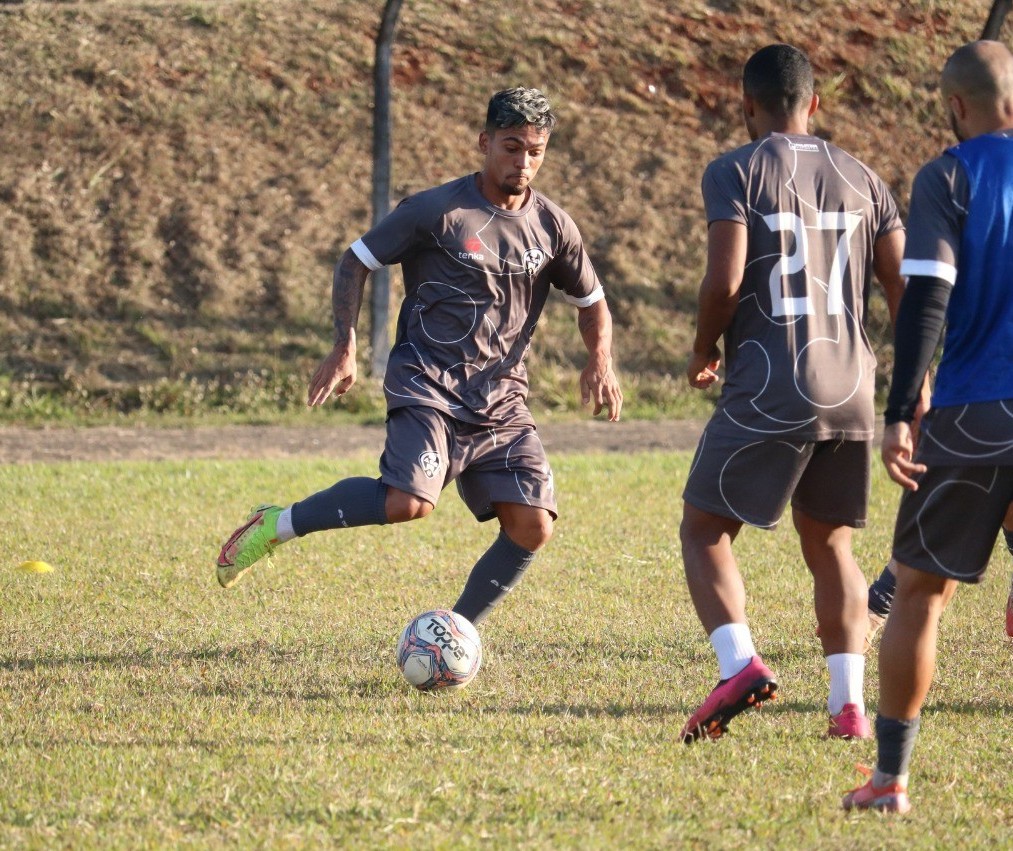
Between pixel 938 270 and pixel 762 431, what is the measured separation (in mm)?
1086

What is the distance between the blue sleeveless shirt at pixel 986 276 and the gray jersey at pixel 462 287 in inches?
86.7

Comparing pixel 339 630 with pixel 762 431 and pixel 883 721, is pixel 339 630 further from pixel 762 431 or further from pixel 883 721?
pixel 883 721

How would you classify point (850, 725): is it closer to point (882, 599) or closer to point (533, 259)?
point (882, 599)

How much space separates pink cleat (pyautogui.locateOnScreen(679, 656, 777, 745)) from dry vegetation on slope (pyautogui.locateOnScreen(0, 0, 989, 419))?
12364mm

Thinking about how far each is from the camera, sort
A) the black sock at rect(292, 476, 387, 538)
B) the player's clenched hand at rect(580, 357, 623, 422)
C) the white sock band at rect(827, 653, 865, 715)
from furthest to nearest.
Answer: the player's clenched hand at rect(580, 357, 623, 422) < the black sock at rect(292, 476, 387, 538) < the white sock band at rect(827, 653, 865, 715)

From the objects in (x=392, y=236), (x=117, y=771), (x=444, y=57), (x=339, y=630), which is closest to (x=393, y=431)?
(x=392, y=236)

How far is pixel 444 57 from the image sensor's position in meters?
22.6

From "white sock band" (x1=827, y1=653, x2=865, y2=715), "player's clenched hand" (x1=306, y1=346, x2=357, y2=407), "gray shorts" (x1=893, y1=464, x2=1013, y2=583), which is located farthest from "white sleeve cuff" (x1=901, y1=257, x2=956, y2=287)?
"player's clenched hand" (x1=306, y1=346, x2=357, y2=407)

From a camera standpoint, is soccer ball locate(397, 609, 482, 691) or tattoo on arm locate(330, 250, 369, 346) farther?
tattoo on arm locate(330, 250, 369, 346)

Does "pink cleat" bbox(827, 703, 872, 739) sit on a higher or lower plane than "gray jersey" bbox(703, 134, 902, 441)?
lower

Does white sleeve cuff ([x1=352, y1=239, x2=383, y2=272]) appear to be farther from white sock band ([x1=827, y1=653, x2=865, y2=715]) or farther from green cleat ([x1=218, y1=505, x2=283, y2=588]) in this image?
white sock band ([x1=827, y1=653, x2=865, y2=715])

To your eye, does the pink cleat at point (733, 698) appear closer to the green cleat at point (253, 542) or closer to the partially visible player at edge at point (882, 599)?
the partially visible player at edge at point (882, 599)

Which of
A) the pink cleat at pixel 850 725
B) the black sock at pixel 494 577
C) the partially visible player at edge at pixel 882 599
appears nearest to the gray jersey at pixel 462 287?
the black sock at pixel 494 577

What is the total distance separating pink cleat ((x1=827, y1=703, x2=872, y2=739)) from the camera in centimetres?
464
